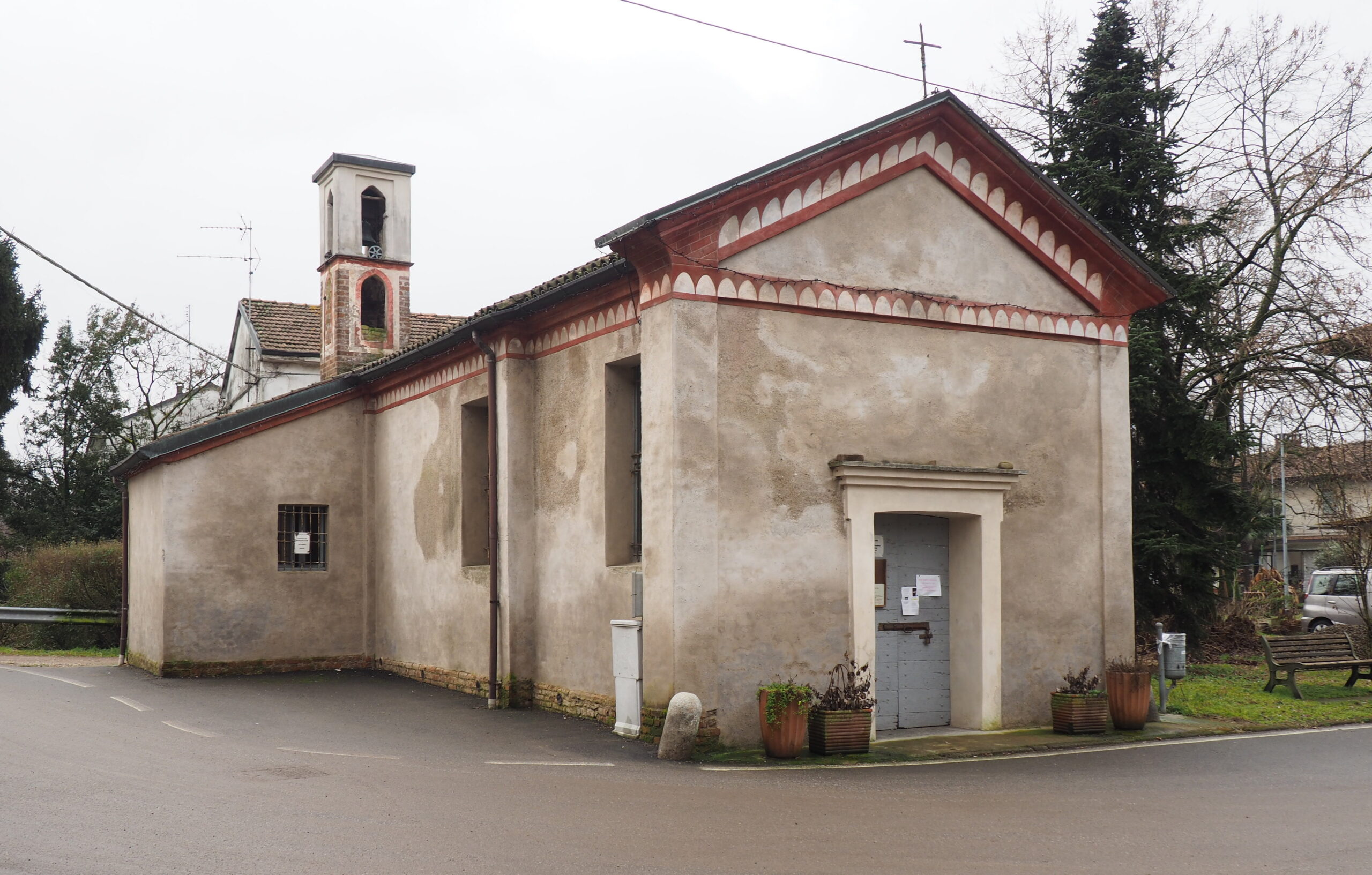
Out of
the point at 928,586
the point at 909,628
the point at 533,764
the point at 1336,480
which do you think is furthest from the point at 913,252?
the point at 1336,480

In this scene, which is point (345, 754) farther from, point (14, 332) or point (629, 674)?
point (14, 332)

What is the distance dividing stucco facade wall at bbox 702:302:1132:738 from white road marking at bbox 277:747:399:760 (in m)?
2.93

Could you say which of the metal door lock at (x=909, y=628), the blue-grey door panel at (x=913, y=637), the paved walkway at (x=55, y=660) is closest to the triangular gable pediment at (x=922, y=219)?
the blue-grey door panel at (x=913, y=637)

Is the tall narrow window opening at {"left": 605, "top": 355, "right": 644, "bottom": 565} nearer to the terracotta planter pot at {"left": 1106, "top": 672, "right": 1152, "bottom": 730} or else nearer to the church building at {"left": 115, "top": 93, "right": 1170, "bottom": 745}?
the church building at {"left": 115, "top": 93, "right": 1170, "bottom": 745}

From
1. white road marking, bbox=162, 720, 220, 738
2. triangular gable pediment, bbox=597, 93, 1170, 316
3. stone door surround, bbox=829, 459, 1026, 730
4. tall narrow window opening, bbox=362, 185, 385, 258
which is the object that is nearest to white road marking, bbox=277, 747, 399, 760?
white road marking, bbox=162, 720, 220, 738

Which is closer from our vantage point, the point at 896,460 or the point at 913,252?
the point at 896,460

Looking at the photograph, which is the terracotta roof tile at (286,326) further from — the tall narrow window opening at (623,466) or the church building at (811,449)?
the tall narrow window opening at (623,466)

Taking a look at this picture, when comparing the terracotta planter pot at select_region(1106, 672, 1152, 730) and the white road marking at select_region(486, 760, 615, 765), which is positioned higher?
the terracotta planter pot at select_region(1106, 672, 1152, 730)

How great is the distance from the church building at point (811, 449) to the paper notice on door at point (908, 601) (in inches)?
A: 1.2

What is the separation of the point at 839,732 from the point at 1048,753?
2011 mm

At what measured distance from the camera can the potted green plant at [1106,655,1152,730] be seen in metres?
12.1

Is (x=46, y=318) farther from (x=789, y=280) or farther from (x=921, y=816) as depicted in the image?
(x=921, y=816)

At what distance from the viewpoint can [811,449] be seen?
11.4m

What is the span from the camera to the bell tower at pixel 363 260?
71.5 ft
